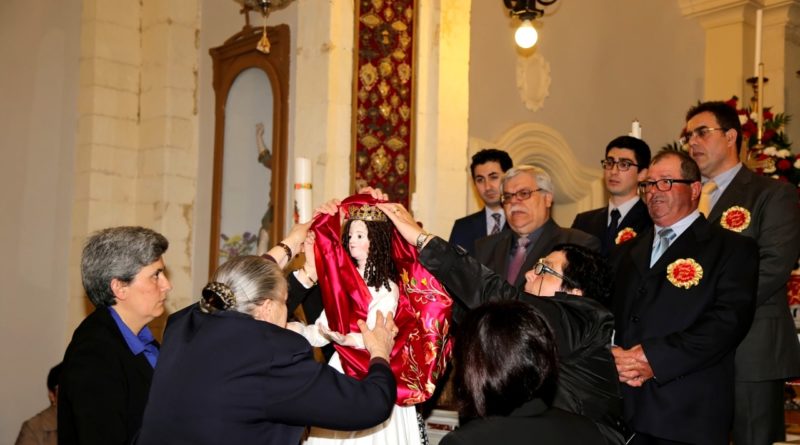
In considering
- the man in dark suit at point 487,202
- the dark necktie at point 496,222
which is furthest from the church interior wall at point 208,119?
the dark necktie at point 496,222

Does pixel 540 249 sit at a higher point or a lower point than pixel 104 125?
lower

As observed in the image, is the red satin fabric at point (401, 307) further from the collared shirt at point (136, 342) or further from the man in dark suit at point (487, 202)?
the man in dark suit at point (487, 202)

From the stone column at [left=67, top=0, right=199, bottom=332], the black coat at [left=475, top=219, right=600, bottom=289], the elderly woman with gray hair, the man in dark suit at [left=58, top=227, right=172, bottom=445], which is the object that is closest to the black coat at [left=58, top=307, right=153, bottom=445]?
the man in dark suit at [left=58, top=227, right=172, bottom=445]

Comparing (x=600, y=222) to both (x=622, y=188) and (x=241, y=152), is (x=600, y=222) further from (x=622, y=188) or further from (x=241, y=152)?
(x=241, y=152)

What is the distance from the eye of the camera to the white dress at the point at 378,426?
141 inches

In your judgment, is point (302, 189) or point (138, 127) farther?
point (138, 127)

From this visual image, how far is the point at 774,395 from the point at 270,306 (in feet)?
7.32

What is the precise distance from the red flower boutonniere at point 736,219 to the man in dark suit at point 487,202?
5.12 ft

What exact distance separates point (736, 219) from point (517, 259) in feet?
3.14

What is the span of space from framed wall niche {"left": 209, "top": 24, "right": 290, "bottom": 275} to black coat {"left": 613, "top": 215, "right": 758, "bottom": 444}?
394 cm

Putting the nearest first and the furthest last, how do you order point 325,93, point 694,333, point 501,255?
point 694,333
point 501,255
point 325,93

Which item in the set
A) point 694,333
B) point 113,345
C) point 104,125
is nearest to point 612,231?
point 694,333

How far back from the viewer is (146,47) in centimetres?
768

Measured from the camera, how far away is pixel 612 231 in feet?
15.1
